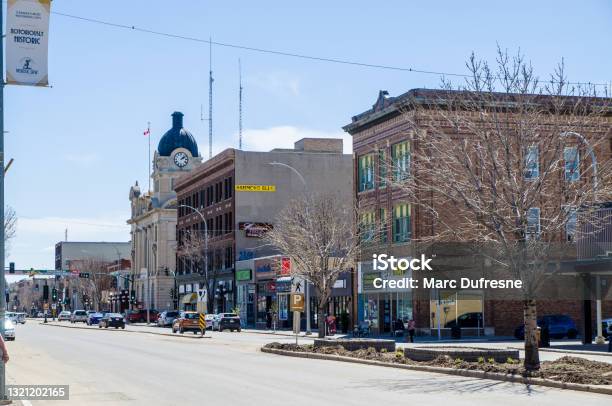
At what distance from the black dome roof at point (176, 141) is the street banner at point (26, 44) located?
375ft

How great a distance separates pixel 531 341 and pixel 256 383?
7120mm

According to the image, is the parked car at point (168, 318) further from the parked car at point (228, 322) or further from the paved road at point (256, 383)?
the paved road at point (256, 383)

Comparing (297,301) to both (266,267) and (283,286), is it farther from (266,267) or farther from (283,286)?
(266,267)

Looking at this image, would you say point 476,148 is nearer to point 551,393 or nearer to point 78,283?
point 551,393

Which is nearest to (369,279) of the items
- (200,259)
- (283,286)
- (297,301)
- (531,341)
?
(283,286)

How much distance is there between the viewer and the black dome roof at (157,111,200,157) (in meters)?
132

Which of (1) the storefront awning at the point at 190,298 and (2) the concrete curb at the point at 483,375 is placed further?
(1) the storefront awning at the point at 190,298

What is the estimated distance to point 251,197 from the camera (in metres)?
90.7

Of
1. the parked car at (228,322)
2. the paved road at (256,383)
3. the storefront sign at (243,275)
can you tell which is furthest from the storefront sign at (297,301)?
the storefront sign at (243,275)

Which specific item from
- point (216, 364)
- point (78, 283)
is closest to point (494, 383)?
point (216, 364)

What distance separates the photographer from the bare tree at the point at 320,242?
52.8m

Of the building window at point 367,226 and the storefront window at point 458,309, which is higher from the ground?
the building window at point 367,226

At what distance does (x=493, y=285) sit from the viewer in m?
55.8

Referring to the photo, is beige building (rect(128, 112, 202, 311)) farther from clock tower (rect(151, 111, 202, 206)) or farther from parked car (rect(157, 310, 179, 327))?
parked car (rect(157, 310, 179, 327))
